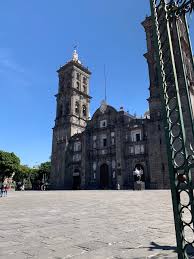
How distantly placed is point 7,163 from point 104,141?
22.0m

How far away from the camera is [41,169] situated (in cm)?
7131

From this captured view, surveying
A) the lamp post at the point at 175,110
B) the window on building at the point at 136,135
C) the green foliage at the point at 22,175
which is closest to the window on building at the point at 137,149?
the window on building at the point at 136,135

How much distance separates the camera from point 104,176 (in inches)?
1722

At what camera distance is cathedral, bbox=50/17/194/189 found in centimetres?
3747

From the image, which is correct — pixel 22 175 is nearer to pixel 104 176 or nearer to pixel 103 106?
pixel 104 176

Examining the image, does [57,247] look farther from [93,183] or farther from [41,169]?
[41,169]

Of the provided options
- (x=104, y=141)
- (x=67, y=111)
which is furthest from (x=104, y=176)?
(x=67, y=111)

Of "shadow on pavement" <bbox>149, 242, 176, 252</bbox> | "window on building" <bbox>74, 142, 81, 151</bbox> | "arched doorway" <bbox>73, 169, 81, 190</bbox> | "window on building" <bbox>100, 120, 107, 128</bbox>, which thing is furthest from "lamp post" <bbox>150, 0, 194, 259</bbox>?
"window on building" <bbox>74, 142, 81, 151</bbox>

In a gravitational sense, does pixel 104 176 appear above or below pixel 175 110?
above

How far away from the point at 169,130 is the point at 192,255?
1.86 meters

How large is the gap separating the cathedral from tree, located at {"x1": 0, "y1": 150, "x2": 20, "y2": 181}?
31.8ft

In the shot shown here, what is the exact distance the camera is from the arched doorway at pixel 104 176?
140 feet

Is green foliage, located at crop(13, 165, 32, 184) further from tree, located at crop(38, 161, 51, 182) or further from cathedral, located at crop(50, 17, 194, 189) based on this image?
cathedral, located at crop(50, 17, 194, 189)

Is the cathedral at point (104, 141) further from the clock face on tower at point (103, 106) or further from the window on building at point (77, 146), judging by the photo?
the window on building at point (77, 146)
